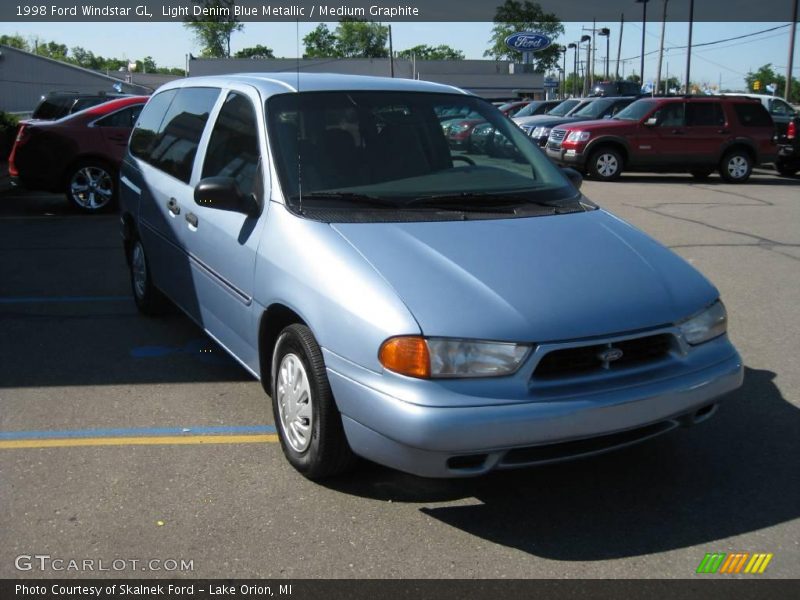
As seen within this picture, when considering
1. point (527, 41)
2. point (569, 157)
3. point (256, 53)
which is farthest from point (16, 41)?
point (569, 157)

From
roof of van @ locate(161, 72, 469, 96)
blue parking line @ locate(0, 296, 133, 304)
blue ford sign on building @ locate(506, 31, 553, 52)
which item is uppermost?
blue ford sign on building @ locate(506, 31, 553, 52)

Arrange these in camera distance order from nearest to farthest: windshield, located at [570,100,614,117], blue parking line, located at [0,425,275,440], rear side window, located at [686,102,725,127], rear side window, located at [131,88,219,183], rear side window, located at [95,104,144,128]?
blue parking line, located at [0,425,275,440]
rear side window, located at [131,88,219,183]
rear side window, located at [95,104,144,128]
rear side window, located at [686,102,725,127]
windshield, located at [570,100,614,117]

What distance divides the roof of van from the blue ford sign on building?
5801 cm

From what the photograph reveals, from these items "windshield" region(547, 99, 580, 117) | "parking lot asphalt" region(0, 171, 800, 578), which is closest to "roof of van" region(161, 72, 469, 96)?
"parking lot asphalt" region(0, 171, 800, 578)

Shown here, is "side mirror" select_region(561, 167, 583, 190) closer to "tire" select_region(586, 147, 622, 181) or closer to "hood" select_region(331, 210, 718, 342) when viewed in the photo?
"hood" select_region(331, 210, 718, 342)

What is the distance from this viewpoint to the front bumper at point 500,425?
3.21m

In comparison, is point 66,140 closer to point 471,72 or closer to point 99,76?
point 99,76

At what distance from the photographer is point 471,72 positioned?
73812 mm

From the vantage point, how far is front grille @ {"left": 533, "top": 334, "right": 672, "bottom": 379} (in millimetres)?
3398

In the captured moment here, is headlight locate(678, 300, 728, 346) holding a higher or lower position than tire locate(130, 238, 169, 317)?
higher

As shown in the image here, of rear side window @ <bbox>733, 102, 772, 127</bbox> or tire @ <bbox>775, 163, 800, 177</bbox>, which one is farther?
tire @ <bbox>775, 163, 800, 177</bbox>

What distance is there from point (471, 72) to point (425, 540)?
73.5m

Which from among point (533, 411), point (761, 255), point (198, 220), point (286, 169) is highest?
point (286, 169)

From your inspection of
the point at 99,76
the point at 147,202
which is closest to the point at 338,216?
the point at 147,202
